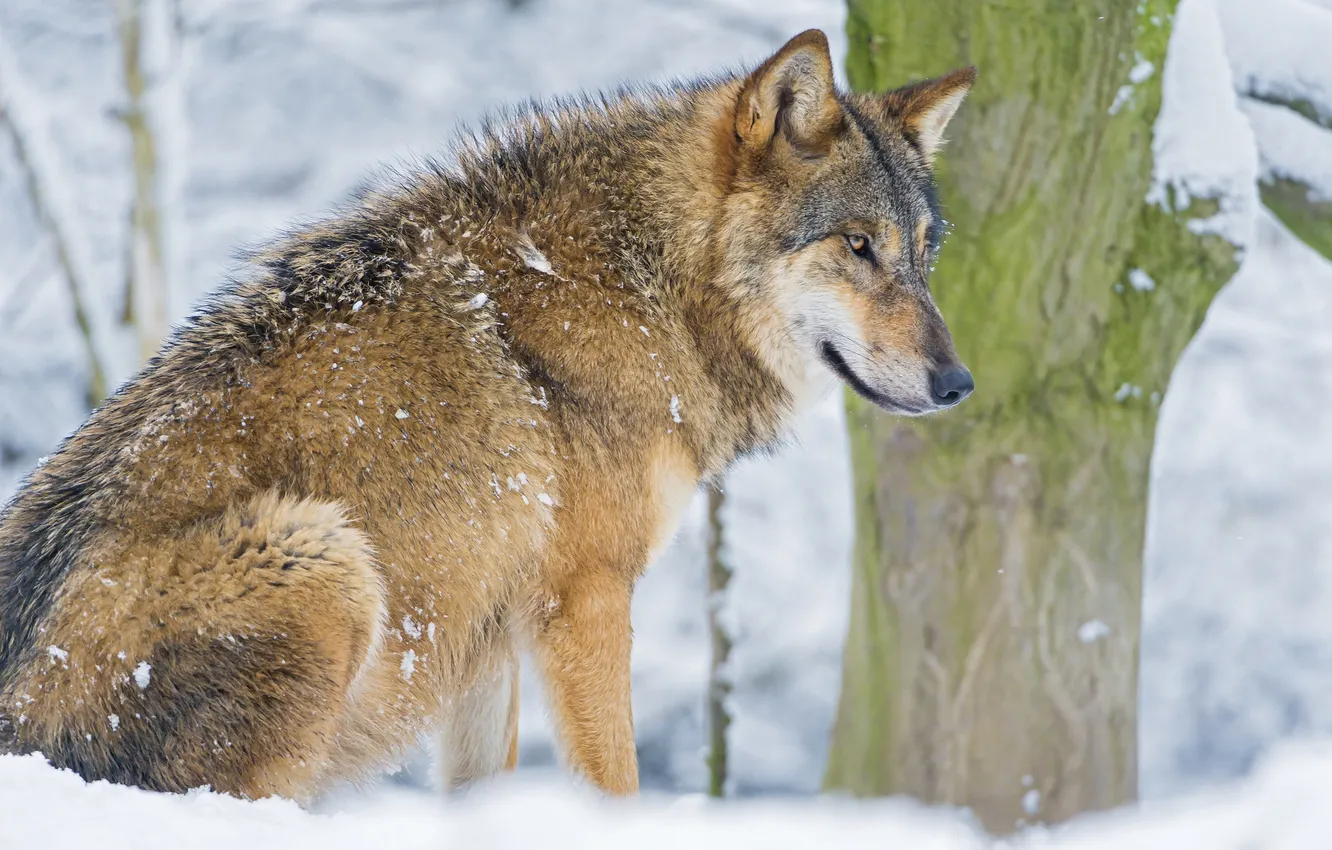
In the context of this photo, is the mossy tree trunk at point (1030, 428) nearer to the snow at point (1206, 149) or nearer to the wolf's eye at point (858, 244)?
the snow at point (1206, 149)

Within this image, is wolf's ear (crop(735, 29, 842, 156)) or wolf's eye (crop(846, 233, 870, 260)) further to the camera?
wolf's eye (crop(846, 233, 870, 260))

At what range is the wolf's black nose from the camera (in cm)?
378

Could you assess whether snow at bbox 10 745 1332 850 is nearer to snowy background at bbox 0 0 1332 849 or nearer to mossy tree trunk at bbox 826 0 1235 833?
mossy tree trunk at bbox 826 0 1235 833

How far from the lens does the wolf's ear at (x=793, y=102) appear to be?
3727mm

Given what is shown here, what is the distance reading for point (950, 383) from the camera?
3773 mm

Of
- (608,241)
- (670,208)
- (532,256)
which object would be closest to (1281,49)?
(670,208)

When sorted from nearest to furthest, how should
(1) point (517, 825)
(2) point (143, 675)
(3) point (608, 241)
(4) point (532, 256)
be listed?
(1) point (517, 825)
(2) point (143, 675)
(4) point (532, 256)
(3) point (608, 241)

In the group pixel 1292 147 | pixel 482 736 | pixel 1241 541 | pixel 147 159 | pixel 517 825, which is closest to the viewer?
pixel 517 825

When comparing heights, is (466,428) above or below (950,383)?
above

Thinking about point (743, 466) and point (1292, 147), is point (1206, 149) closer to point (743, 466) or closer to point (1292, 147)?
point (1292, 147)

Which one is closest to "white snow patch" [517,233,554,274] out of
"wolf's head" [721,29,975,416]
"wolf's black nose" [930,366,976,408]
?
"wolf's head" [721,29,975,416]

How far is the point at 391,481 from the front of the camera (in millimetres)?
3387

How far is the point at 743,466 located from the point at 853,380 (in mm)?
4504

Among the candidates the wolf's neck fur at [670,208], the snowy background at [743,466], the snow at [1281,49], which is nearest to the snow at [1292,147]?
the snow at [1281,49]
